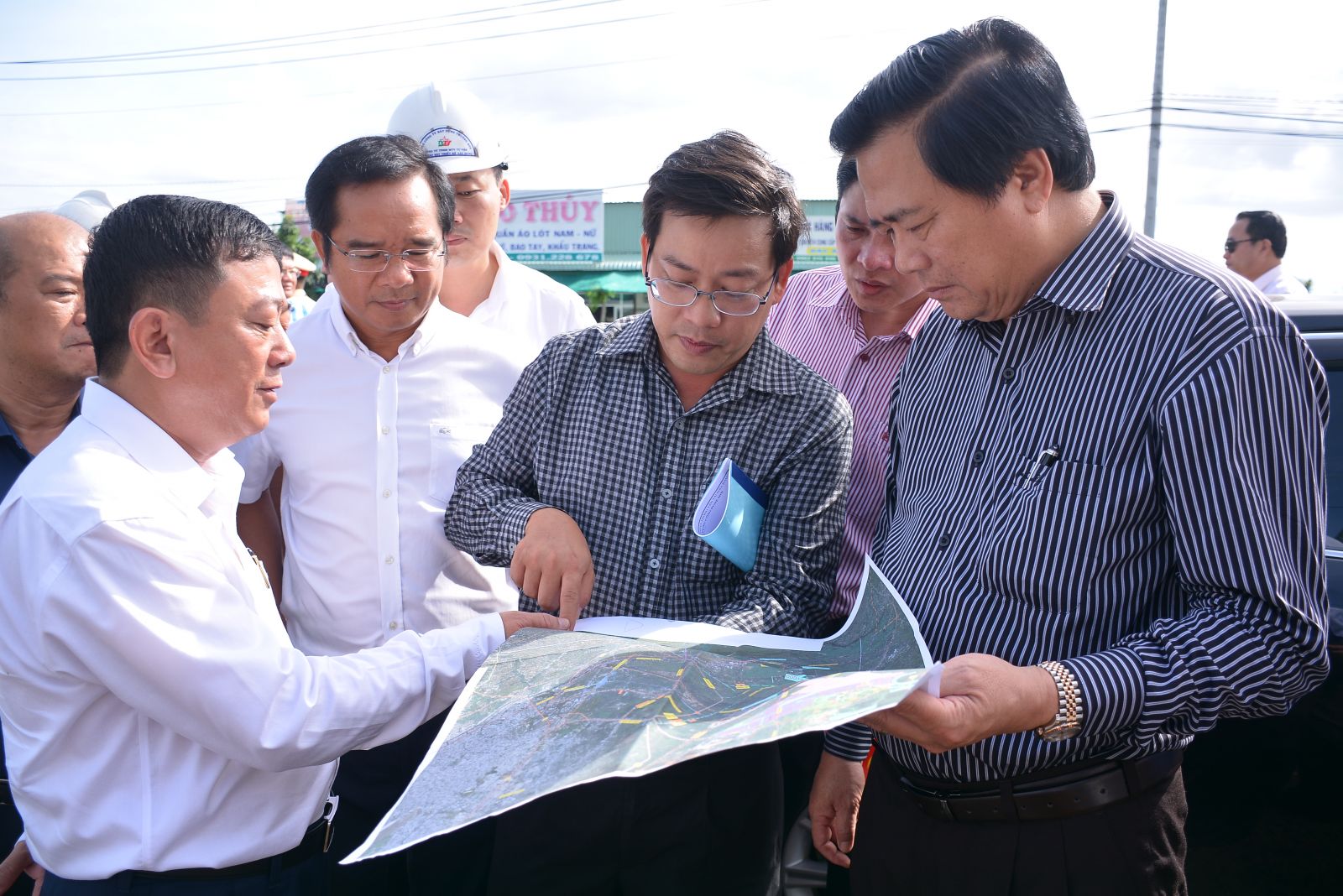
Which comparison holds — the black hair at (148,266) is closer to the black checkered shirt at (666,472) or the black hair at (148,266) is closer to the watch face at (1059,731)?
the black checkered shirt at (666,472)

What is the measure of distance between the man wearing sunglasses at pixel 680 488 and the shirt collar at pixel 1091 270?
522 mm

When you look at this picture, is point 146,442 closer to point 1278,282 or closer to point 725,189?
point 725,189

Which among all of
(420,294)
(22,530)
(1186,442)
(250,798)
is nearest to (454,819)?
(250,798)

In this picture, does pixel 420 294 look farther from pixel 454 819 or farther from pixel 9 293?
pixel 454 819

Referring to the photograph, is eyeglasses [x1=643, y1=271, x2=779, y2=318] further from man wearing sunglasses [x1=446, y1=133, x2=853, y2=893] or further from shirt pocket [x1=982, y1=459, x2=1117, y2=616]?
shirt pocket [x1=982, y1=459, x2=1117, y2=616]

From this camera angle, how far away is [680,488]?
1.85m

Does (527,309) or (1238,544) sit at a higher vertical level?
(527,309)

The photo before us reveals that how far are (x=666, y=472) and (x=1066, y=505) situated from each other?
29.6 inches

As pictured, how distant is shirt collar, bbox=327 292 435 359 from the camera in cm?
242

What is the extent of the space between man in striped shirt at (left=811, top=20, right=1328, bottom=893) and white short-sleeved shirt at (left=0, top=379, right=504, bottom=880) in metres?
0.95

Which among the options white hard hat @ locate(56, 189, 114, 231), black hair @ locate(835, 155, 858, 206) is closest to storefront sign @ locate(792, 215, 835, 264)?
white hard hat @ locate(56, 189, 114, 231)

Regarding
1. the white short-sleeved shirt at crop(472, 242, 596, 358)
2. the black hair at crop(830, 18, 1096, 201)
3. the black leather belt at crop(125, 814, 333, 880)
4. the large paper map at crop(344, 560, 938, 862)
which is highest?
the black hair at crop(830, 18, 1096, 201)

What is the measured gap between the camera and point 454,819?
102cm

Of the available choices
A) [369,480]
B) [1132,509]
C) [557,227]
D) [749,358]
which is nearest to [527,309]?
[369,480]
